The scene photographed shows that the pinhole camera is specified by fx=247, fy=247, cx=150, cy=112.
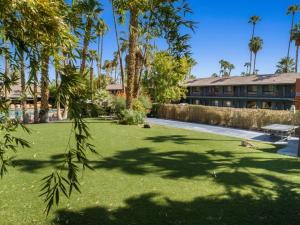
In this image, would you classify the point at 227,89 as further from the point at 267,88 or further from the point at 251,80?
the point at 267,88

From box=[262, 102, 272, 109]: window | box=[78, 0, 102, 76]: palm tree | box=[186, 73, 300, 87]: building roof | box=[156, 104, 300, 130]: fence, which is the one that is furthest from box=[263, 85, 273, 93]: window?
box=[78, 0, 102, 76]: palm tree

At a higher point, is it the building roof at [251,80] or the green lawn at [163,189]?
the building roof at [251,80]

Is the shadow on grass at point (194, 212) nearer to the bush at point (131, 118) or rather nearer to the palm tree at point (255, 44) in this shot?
the bush at point (131, 118)

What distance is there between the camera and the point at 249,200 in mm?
6000

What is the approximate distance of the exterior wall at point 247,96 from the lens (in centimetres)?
3736

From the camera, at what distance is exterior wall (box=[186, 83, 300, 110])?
123ft

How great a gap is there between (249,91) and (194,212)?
133ft

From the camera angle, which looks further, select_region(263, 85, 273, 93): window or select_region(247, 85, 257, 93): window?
select_region(247, 85, 257, 93): window

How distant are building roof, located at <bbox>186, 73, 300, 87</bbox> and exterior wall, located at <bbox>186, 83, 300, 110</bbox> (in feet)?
3.31

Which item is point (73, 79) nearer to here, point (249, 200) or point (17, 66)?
point (17, 66)

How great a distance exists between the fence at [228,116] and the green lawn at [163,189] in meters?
10.8

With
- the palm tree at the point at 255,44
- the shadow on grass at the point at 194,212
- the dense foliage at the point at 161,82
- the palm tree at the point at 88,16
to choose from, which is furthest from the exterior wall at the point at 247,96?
the palm tree at the point at 88,16

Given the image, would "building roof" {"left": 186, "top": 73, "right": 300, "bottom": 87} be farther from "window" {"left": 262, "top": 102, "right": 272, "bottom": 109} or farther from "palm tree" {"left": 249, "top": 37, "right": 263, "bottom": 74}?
"palm tree" {"left": 249, "top": 37, "right": 263, "bottom": 74}

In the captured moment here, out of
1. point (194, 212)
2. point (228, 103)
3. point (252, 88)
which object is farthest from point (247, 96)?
point (194, 212)
